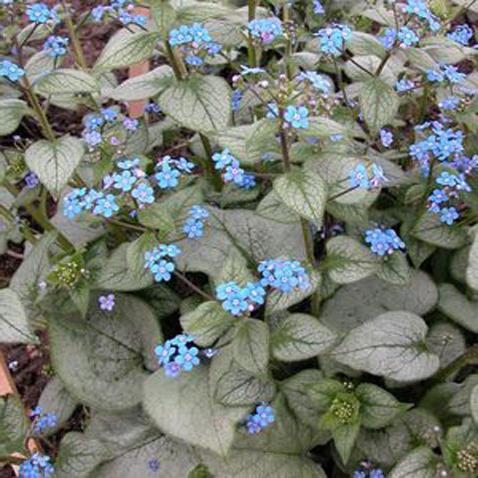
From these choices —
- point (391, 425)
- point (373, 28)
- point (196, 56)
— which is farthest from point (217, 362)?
point (373, 28)

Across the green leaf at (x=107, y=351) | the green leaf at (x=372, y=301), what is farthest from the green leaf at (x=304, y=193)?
the green leaf at (x=107, y=351)

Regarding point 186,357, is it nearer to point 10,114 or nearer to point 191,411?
point 191,411

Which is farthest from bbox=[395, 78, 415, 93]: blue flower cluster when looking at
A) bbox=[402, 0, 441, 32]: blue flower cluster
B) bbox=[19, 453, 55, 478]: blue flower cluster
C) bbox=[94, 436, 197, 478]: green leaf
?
bbox=[19, 453, 55, 478]: blue flower cluster

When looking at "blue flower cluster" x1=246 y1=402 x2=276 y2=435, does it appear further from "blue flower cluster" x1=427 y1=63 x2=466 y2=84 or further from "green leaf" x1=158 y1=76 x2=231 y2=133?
"blue flower cluster" x1=427 y1=63 x2=466 y2=84

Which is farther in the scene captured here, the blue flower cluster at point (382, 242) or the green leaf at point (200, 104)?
the blue flower cluster at point (382, 242)

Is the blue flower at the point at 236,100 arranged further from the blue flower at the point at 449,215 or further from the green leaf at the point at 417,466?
the green leaf at the point at 417,466

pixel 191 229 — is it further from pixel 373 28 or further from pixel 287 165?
pixel 373 28
